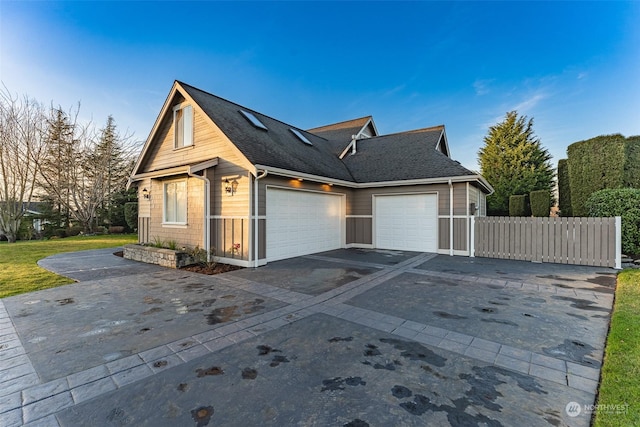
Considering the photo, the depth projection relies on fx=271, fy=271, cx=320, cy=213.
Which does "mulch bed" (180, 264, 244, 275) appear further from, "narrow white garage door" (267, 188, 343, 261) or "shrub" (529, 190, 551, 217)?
"shrub" (529, 190, 551, 217)

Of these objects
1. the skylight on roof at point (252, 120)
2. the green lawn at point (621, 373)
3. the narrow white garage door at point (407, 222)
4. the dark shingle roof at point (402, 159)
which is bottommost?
the green lawn at point (621, 373)

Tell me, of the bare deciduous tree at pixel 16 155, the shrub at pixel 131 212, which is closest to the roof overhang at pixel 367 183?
the shrub at pixel 131 212

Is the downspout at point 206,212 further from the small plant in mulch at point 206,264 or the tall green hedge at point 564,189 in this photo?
the tall green hedge at point 564,189

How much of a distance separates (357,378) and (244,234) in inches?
231

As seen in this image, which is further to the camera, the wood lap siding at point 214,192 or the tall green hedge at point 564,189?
the tall green hedge at point 564,189

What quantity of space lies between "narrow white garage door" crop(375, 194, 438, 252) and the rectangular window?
24.4ft

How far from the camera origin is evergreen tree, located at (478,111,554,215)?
19.7 metres

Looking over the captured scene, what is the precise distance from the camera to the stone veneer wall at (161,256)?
26.2 ft

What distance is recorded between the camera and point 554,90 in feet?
39.7

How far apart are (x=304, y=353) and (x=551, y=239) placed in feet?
A: 29.3

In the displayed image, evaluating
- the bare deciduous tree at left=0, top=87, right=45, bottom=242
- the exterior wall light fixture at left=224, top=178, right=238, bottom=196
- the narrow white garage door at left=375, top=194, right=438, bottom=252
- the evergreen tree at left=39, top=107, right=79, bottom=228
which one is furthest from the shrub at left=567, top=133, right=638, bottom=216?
the evergreen tree at left=39, top=107, right=79, bottom=228

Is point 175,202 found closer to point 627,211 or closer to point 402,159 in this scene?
point 402,159

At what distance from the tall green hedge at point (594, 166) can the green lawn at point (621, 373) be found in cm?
976

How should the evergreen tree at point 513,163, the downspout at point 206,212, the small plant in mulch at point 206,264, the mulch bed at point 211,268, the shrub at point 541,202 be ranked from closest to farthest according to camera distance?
the mulch bed at point 211,268 < the small plant in mulch at point 206,264 < the downspout at point 206,212 < the shrub at point 541,202 < the evergreen tree at point 513,163
